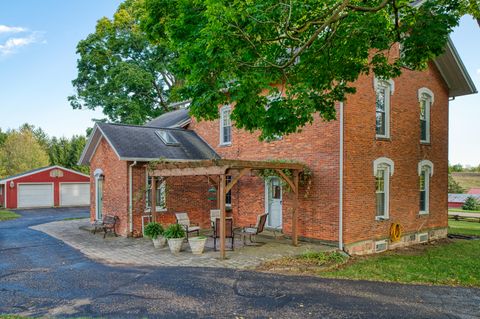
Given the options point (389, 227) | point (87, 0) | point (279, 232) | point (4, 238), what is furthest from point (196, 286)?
point (87, 0)

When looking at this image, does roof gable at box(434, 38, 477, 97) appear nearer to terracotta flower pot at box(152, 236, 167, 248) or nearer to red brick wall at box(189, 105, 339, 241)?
red brick wall at box(189, 105, 339, 241)

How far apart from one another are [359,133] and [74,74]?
→ 24.8m

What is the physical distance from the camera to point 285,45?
894 centimetres

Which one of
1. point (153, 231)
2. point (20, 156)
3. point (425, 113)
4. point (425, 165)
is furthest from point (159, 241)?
point (20, 156)

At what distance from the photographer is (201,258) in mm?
10367

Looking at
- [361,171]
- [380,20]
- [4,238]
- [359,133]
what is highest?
[380,20]

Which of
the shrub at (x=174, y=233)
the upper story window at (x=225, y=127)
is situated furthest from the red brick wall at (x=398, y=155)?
the upper story window at (x=225, y=127)

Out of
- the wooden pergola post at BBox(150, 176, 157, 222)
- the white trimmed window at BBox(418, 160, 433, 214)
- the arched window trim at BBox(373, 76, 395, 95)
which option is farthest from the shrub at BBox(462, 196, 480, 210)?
the wooden pergola post at BBox(150, 176, 157, 222)

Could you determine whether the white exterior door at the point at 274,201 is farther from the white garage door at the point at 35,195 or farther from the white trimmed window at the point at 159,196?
the white garage door at the point at 35,195

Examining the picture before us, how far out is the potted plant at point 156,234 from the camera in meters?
11.9

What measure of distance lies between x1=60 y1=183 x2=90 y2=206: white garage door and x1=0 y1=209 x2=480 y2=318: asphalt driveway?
23416mm

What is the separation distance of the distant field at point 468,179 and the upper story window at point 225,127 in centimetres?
4525

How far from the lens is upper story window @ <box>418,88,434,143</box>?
1552cm

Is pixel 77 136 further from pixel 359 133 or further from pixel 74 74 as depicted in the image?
pixel 359 133
